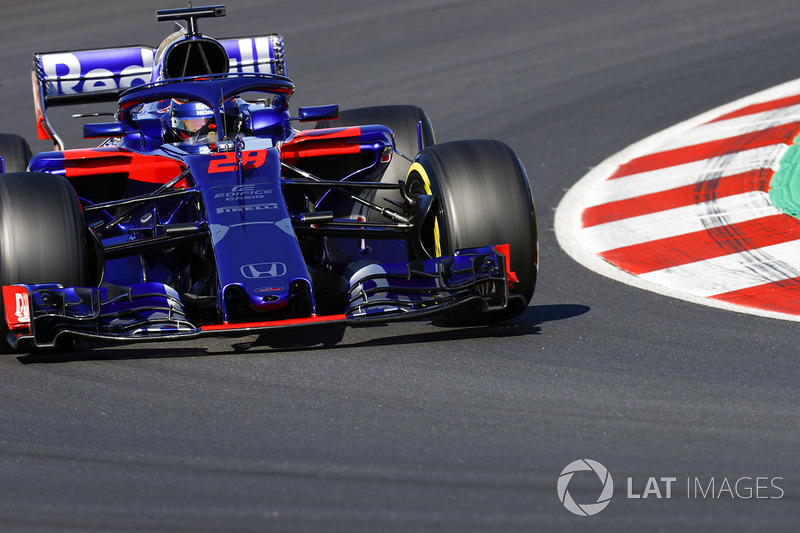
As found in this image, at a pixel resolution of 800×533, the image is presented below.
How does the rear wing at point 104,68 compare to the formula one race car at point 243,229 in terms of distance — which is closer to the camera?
the formula one race car at point 243,229

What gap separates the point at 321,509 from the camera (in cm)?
356

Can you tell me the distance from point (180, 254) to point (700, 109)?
6677 millimetres

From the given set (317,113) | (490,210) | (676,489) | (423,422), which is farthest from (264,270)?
(676,489)

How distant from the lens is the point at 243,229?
5.59m

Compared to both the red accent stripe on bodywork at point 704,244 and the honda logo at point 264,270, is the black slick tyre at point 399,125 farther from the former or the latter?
the honda logo at point 264,270

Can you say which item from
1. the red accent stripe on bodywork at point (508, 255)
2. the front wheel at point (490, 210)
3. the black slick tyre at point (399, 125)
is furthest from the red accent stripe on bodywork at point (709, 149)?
the red accent stripe on bodywork at point (508, 255)

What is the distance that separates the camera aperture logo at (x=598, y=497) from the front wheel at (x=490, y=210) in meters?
1.93

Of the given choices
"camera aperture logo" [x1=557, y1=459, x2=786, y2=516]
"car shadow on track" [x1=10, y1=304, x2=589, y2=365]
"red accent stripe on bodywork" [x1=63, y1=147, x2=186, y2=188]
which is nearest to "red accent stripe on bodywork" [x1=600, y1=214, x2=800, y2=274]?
"car shadow on track" [x1=10, y1=304, x2=589, y2=365]

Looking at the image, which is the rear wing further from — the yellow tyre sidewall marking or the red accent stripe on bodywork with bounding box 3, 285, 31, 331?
the red accent stripe on bodywork with bounding box 3, 285, 31, 331

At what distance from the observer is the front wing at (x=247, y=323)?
16.9 ft

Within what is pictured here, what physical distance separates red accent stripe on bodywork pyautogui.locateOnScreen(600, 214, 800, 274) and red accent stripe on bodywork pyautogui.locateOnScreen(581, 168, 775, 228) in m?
0.74

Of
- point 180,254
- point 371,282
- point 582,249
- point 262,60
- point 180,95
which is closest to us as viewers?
point 371,282

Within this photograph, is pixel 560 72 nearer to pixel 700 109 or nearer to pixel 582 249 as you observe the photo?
pixel 700 109

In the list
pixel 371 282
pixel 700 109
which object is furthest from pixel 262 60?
pixel 700 109
